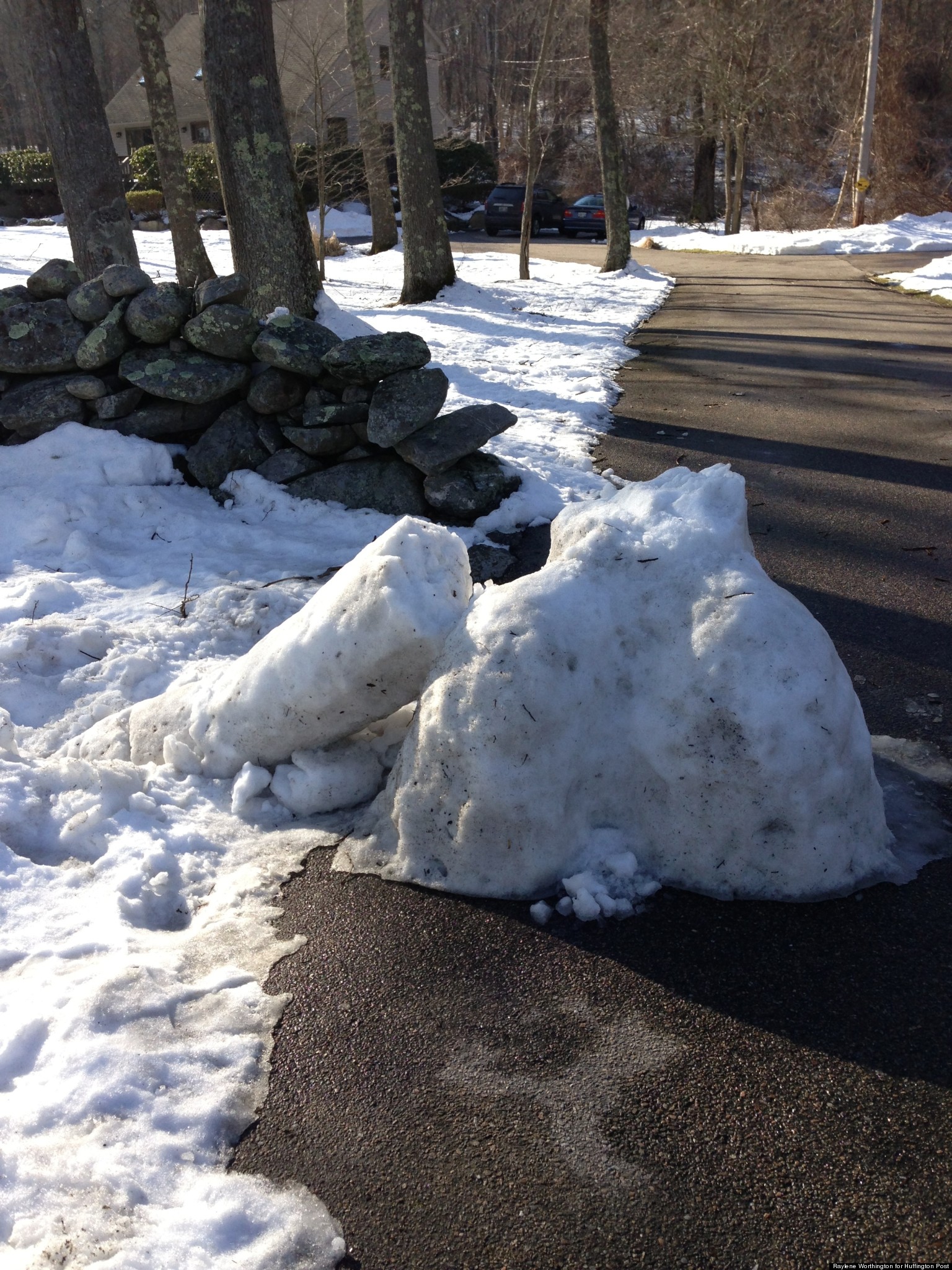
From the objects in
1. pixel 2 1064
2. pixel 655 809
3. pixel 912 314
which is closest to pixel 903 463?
pixel 655 809

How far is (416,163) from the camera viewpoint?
1328cm

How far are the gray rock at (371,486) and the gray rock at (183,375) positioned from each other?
0.81 metres

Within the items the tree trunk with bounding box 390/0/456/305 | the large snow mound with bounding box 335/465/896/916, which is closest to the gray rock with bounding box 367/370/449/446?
the large snow mound with bounding box 335/465/896/916

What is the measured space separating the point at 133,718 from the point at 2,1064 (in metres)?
1.71

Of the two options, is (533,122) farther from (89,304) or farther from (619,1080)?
(619,1080)

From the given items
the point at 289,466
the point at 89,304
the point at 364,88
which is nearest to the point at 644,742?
the point at 289,466

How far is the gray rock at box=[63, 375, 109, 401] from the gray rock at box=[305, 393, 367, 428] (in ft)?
4.69

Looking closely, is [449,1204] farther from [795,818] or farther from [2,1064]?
[795,818]

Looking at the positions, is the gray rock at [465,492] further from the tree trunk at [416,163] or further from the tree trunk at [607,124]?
the tree trunk at [607,124]

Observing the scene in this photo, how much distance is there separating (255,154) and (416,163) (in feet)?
18.3

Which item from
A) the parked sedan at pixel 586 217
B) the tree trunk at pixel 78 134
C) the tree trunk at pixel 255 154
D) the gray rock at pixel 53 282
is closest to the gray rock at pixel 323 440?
the gray rock at pixel 53 282

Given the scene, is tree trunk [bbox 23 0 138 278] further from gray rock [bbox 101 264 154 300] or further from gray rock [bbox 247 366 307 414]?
gray rock [bbox 247 366 307 414]

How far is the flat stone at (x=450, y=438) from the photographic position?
6094 millimetres

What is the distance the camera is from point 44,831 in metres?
3.33
